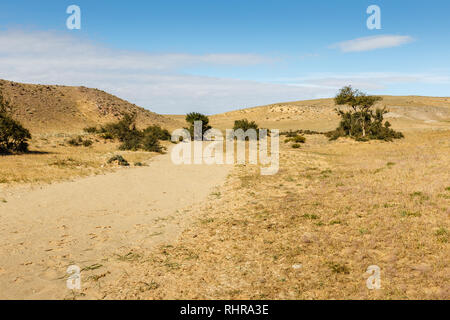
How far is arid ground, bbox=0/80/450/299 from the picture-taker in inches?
267

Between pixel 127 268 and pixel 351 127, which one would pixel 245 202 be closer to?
pixel 127 268

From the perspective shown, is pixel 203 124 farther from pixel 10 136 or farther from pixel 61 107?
pixel 61 107

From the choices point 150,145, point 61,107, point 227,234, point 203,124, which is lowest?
point 227,234

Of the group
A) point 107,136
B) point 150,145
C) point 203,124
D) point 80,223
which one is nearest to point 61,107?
point 107,136

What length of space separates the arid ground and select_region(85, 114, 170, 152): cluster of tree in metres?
16.4

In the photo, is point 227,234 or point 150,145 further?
point 150,145

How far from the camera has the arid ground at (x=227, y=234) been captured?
22.2 ft

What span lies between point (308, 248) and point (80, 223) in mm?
8307

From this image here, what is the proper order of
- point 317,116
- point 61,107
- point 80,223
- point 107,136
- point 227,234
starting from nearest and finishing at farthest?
point 227,234
point 80,223
point 107,136
point 61,107
point 317,116

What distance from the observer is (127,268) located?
25.8 ft

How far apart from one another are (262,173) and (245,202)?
25.8 ft

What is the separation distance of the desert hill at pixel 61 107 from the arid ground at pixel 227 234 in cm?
4581

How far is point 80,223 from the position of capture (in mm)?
11391

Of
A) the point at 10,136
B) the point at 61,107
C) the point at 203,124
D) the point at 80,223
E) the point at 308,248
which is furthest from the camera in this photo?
the point at 61,107
